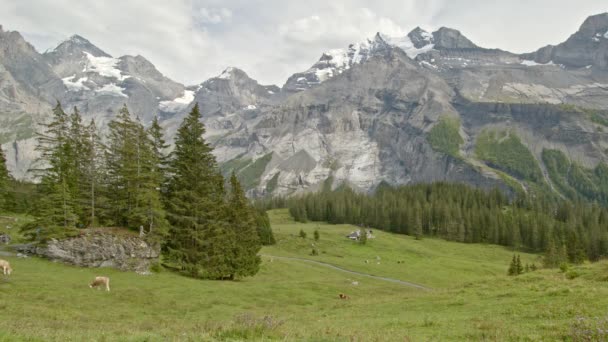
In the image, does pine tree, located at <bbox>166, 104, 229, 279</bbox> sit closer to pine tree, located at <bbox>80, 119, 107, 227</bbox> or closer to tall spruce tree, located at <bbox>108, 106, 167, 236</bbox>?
tall spruce tree, located at <bbox>108, 106, 167, 236</bbox>

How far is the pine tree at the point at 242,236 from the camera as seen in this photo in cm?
5397

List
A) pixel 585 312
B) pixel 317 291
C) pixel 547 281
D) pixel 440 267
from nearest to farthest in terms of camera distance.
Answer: pixel 585 312
pixel 547 281
pixel 317 291
pixel 440 267

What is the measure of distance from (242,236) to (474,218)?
5036 inches

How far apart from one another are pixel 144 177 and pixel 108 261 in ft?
38.8

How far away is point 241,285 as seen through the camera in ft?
154

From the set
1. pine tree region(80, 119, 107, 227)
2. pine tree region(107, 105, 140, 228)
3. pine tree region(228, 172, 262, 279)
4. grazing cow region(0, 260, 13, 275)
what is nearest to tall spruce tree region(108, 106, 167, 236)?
pine tree region(107, 105, 140, 228)

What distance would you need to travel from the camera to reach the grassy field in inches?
593

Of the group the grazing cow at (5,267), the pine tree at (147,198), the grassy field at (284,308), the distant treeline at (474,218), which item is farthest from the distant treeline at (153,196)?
the distant treeline at (474,218)

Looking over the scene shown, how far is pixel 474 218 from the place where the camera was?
15700cm

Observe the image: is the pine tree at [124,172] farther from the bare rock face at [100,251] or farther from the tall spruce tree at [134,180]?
the bare rock face at [100,251]

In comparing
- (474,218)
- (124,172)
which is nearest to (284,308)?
(124,172)

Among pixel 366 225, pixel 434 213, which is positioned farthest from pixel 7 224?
pixel 434 213

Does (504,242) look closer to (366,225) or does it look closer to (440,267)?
(366,225)

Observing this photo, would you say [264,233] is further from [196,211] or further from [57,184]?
[57,184]
